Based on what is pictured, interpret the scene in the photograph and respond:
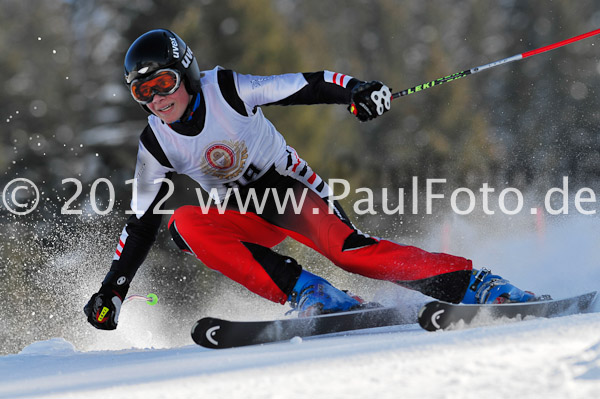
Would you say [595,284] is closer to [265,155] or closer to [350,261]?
[350,261]

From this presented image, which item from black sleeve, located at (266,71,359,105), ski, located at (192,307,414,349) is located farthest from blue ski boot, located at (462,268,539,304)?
black sleeve, located at (266,71,359,105)

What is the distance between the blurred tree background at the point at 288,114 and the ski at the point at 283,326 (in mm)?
3328

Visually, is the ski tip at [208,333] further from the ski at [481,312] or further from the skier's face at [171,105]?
the skier's face at [171,105]

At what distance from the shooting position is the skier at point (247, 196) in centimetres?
298

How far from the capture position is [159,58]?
3.07 m

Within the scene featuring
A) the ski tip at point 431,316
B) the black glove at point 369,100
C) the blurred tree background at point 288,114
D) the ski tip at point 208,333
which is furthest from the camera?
the blurred tree background at point 288,114

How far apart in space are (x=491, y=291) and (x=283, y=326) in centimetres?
90

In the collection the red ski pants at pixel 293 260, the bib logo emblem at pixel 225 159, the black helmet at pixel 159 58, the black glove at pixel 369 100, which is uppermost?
the black helmet at pixel 159 58

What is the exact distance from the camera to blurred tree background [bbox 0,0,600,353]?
12578 millimetres

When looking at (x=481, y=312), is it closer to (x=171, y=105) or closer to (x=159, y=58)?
(x=171, y=105)

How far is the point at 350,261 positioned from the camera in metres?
3.10

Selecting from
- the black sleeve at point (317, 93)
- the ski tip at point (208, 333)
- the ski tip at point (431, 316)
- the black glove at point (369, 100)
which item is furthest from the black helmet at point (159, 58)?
the ski tip at point (431, 316)

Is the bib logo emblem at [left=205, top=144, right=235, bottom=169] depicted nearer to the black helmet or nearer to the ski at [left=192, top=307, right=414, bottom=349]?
the black helmet

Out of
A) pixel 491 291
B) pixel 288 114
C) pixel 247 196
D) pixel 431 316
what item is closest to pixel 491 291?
pixel 491 291
